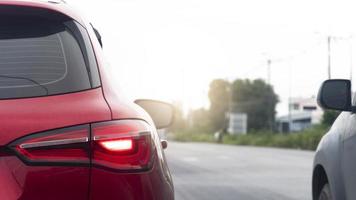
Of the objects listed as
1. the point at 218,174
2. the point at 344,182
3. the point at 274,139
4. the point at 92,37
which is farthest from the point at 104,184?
the point at 274,139

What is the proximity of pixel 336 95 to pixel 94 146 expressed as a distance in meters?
2.29

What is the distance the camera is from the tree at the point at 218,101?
112 metres

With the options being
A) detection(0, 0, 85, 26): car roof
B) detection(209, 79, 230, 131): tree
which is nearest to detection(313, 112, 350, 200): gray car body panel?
detection(0, 0, 85, 26): car roof

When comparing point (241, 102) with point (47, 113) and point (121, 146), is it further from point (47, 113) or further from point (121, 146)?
point (47, 113)

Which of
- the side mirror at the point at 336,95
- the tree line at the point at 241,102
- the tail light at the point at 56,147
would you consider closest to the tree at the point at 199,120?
the tree line at the point at 241,102

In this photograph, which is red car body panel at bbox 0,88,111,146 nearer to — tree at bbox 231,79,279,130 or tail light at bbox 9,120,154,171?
tail light at bbox 9,120,154,171

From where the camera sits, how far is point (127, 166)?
274 cm

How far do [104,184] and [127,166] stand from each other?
126 mm

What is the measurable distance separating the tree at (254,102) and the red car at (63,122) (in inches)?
4283

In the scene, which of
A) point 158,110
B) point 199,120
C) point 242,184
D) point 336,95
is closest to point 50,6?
point 158,110

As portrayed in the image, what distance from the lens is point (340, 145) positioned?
4648mm

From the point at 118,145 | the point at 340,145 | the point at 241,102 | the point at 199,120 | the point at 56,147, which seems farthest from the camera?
the point at 199,120

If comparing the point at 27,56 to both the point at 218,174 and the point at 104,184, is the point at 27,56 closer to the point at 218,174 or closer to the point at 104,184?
the point at 104,184

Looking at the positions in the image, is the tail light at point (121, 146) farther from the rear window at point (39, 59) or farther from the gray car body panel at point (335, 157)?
the gray car body panel at point (335, 157)
